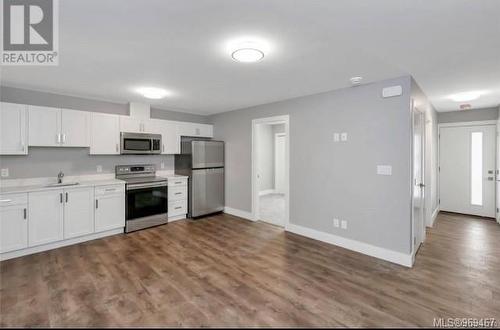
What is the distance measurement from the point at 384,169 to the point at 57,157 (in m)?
5.09

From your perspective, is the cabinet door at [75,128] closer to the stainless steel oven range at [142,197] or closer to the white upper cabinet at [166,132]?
the stainless steel oven range at [142,197]

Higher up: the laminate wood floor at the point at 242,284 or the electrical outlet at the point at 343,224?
the electrical outlet at the point at 343,224

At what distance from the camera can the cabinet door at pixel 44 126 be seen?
3387 millimetres

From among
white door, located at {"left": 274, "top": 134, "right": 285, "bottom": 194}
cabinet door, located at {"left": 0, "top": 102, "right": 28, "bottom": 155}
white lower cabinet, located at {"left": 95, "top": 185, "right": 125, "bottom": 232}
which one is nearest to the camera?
cabinet door, located at {"left": 0, "top": 102, "right": 28, "bottom": 155}

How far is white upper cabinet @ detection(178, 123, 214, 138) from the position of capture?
5.16m

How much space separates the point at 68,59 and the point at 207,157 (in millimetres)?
3011

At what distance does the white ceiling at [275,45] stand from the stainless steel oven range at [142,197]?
5.39 feet

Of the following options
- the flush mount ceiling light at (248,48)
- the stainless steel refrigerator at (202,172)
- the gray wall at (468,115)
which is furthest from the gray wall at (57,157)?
the gray wall at (468,115)

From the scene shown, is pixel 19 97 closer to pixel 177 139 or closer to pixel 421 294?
pixel 177 139

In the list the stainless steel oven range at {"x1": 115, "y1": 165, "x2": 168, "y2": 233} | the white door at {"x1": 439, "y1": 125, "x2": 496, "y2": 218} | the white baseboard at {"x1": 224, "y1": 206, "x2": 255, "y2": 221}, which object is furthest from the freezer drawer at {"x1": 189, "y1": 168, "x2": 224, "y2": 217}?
the white door at {"x1": 439, "y1": 125, "x2": 496, "y2": 218}

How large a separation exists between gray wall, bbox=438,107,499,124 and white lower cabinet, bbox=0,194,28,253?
26.5 ft

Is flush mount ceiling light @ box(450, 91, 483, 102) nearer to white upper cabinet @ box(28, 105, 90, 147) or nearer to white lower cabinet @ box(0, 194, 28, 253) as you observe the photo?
white upper cabinet @ box(28, 105, 90, 147)

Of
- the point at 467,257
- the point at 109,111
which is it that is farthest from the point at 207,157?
the point at 467,257

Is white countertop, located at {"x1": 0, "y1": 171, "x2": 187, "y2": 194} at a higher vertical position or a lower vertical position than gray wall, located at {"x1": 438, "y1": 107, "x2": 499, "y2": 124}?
lower
